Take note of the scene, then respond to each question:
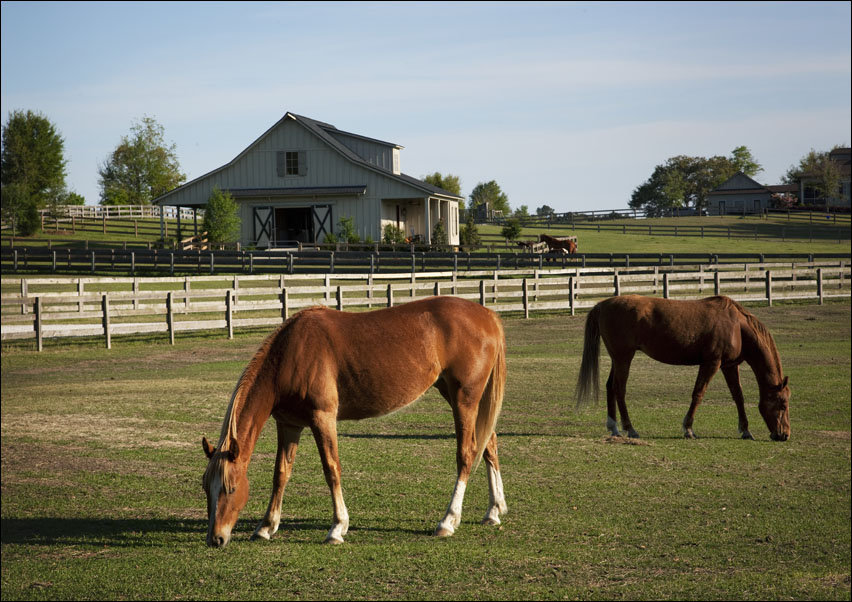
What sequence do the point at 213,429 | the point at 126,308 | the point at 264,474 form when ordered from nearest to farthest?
the point at 264,474 < the point at 213,429 < the point at 126,308

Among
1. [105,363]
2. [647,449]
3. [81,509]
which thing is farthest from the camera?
[105,363]

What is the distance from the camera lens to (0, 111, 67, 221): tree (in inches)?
2018

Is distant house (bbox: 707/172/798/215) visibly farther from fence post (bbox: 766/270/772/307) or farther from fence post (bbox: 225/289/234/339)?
fence post (bbox: 225/289/234/339)

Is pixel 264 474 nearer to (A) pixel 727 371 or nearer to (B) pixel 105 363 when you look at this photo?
Result: (A) pixel 727 371

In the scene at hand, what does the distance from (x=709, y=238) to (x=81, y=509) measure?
53584 millimetres

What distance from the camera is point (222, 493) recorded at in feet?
14.0

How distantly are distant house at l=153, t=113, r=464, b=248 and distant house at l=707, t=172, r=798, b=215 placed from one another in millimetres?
45630

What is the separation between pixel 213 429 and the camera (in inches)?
356

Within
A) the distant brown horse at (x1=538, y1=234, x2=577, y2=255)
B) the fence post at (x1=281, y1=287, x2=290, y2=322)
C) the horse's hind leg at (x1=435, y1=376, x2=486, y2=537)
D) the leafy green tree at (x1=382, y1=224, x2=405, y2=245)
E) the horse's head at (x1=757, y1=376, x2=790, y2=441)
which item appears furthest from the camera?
the distant brown horse at (x1=538, y1=234, x2=577, y2=255)

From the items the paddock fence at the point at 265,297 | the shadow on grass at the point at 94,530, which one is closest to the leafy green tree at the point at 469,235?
the paddock fence at the point at 265,297

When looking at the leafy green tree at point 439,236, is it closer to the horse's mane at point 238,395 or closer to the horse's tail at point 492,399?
the horse's tail at point 492,399

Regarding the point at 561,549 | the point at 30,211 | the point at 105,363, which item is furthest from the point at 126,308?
the point at 30,211

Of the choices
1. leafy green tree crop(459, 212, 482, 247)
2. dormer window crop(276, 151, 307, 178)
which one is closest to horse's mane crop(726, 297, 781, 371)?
dormer window crop(276, 151, 307, 178)

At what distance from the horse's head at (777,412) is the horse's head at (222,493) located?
5561 mm
